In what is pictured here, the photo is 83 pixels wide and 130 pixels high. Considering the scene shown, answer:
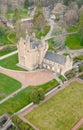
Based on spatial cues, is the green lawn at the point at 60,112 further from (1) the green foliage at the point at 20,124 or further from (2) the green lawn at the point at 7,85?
(2) the green lawn at the point at 7,85

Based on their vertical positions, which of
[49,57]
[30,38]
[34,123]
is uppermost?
[30,38]

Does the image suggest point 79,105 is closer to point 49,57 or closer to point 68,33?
point 49,57

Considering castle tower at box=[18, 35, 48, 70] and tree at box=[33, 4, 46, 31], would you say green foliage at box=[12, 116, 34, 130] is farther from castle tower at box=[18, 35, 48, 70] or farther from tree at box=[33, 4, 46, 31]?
tree at box=[33, 4, 46, 31]

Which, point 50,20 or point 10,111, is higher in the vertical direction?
point 50,20

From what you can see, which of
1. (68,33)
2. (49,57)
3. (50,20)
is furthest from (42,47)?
(50,20)

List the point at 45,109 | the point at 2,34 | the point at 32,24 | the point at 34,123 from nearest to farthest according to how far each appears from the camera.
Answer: the point at 34,123 → the point at 45,109 → the point at 2,34 → the point at 32,24

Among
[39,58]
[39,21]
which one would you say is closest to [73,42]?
[39,21]

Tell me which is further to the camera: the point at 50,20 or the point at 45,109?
the point at 50,20

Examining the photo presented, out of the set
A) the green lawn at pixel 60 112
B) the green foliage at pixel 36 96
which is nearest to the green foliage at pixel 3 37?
the green lawn at pixel 60 112
